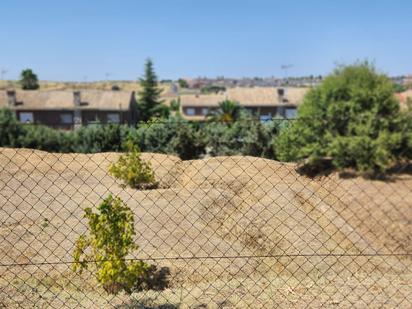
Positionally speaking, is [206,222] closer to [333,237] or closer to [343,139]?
[333,237]

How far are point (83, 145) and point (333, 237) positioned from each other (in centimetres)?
1075

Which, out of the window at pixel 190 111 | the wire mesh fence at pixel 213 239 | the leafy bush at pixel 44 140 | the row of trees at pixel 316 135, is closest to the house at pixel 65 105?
the window at pixel 190 111

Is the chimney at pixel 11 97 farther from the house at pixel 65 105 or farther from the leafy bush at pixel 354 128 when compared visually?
the leafy bush at pixel 354 128

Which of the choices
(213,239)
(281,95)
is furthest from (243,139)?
(281,95)

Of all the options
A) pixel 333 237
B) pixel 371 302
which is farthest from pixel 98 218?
pixel 333 237

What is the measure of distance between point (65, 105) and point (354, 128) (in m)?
33.9

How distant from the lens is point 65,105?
139ft

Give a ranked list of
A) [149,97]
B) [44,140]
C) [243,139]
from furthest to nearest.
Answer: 1. [149,97]
2. [44,140]
3. [243,139]

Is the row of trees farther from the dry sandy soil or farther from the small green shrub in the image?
the small green shrub

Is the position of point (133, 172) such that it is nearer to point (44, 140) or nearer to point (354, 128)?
point (354, 128)

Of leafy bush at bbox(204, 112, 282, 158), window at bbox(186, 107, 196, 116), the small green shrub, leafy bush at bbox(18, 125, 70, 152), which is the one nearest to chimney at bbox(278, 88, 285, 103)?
window at bbox(186, 107, 196, 116)

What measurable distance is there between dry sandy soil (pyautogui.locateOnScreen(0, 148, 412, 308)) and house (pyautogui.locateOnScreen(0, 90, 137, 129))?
3292 cm

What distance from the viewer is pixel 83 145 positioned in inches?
640

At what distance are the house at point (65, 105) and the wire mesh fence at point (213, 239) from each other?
32796mm
